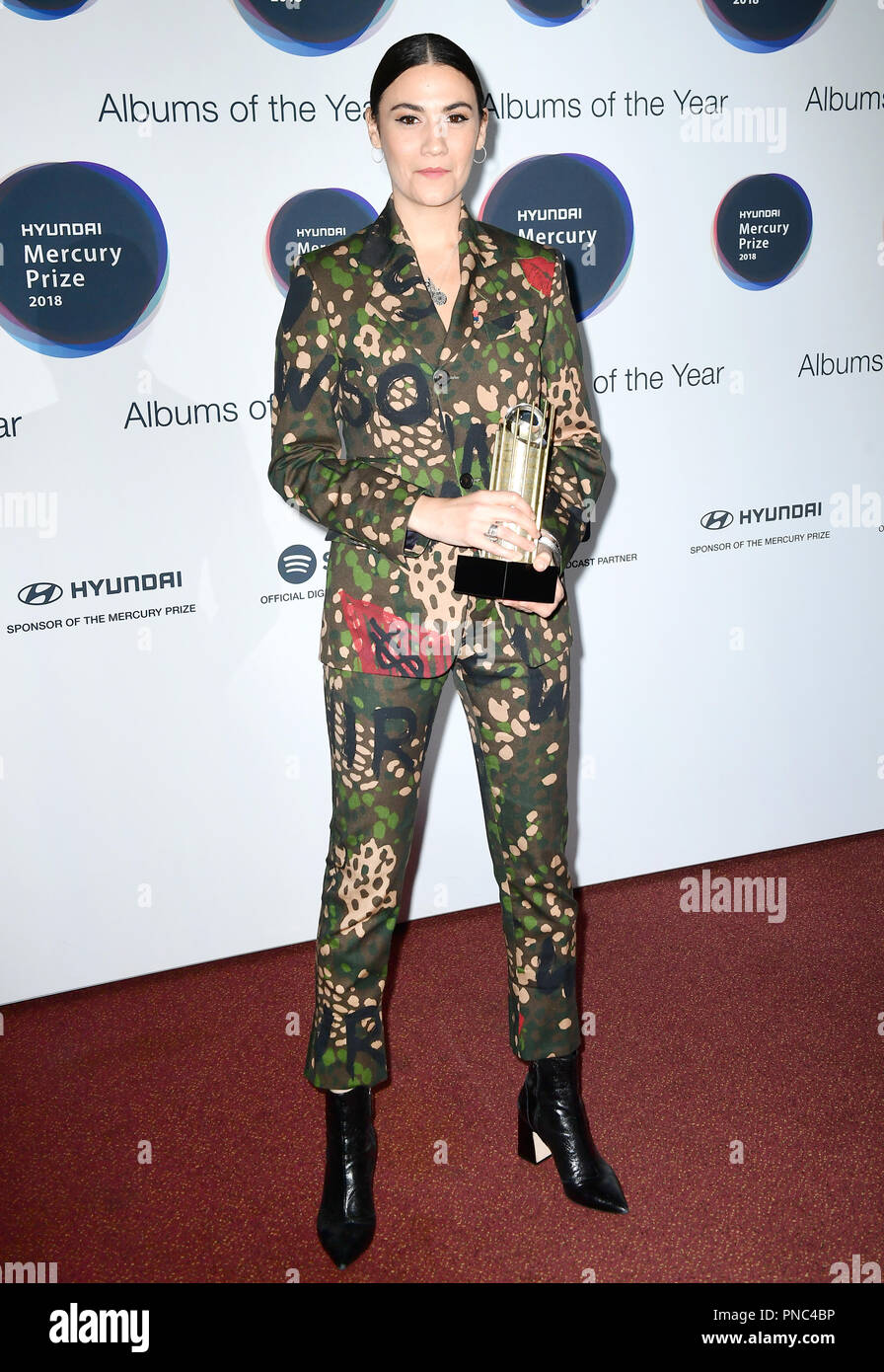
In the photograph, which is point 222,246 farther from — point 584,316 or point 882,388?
point 882,388

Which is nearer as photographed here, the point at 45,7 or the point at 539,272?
the point at 539,272

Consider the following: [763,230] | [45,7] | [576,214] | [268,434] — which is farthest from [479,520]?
[763,230]

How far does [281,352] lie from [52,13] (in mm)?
928

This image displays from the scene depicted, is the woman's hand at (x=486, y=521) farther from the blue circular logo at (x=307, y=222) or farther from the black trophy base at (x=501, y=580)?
the blue circular logo at (x=307, y=222)

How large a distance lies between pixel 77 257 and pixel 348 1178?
1677mm

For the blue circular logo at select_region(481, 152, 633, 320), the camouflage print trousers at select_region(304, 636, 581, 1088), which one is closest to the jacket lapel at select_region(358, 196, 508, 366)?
the camouflage print trousers at select_region(304, 636, 581, 1088)

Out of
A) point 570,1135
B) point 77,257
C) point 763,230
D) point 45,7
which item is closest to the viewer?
point 570,1135

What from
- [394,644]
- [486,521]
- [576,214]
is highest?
[576,214]

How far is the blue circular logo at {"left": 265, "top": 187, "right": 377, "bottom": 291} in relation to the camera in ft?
7.11

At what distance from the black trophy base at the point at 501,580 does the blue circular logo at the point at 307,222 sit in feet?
3.22

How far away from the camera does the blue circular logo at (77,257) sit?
2.02 meters

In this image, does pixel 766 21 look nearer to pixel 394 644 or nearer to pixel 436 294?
pixel 436 294

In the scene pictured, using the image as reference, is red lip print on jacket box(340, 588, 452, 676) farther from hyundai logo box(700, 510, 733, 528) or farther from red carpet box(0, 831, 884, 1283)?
hyundai logo box(700, 510, 733, 528)

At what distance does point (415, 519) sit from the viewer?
4.91ft
